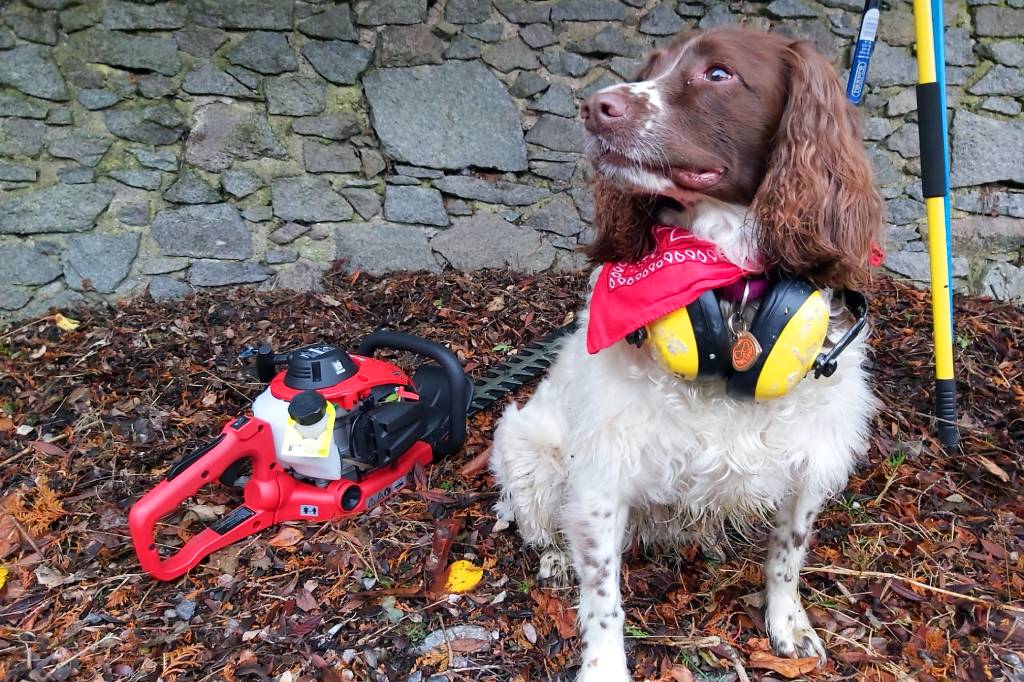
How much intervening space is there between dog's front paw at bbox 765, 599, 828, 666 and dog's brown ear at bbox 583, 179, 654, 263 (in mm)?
1200

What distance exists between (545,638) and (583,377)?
0.84 metres

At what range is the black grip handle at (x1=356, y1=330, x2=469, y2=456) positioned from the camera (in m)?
2.34

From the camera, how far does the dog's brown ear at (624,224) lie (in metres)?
1.78

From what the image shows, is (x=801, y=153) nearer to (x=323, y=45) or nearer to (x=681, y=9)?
(x=681, y=9)

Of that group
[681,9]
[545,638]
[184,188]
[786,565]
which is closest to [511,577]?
[545,638]

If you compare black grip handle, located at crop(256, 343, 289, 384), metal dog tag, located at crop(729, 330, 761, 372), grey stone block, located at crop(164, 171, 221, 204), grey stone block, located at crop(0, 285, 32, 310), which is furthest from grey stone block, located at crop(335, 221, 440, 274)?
metal dog tag, located at crop(729, 330, 761, 372)

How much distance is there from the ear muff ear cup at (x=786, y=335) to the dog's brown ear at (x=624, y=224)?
39 centimetres

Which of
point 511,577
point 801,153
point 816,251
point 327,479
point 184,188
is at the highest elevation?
point 801,153

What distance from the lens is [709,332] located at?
1.53 meters

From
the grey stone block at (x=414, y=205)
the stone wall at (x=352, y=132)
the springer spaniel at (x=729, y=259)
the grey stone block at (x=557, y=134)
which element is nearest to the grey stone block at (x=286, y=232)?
the stone wall at (x=352, y=132)

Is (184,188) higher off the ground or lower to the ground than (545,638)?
higher

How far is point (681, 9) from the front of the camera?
402 cm

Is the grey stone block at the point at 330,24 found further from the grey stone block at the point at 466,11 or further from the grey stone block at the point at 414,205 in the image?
the grey stone block at the point at 414,205

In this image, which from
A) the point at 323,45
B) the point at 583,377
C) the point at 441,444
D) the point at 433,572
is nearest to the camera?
the point at 583,377
